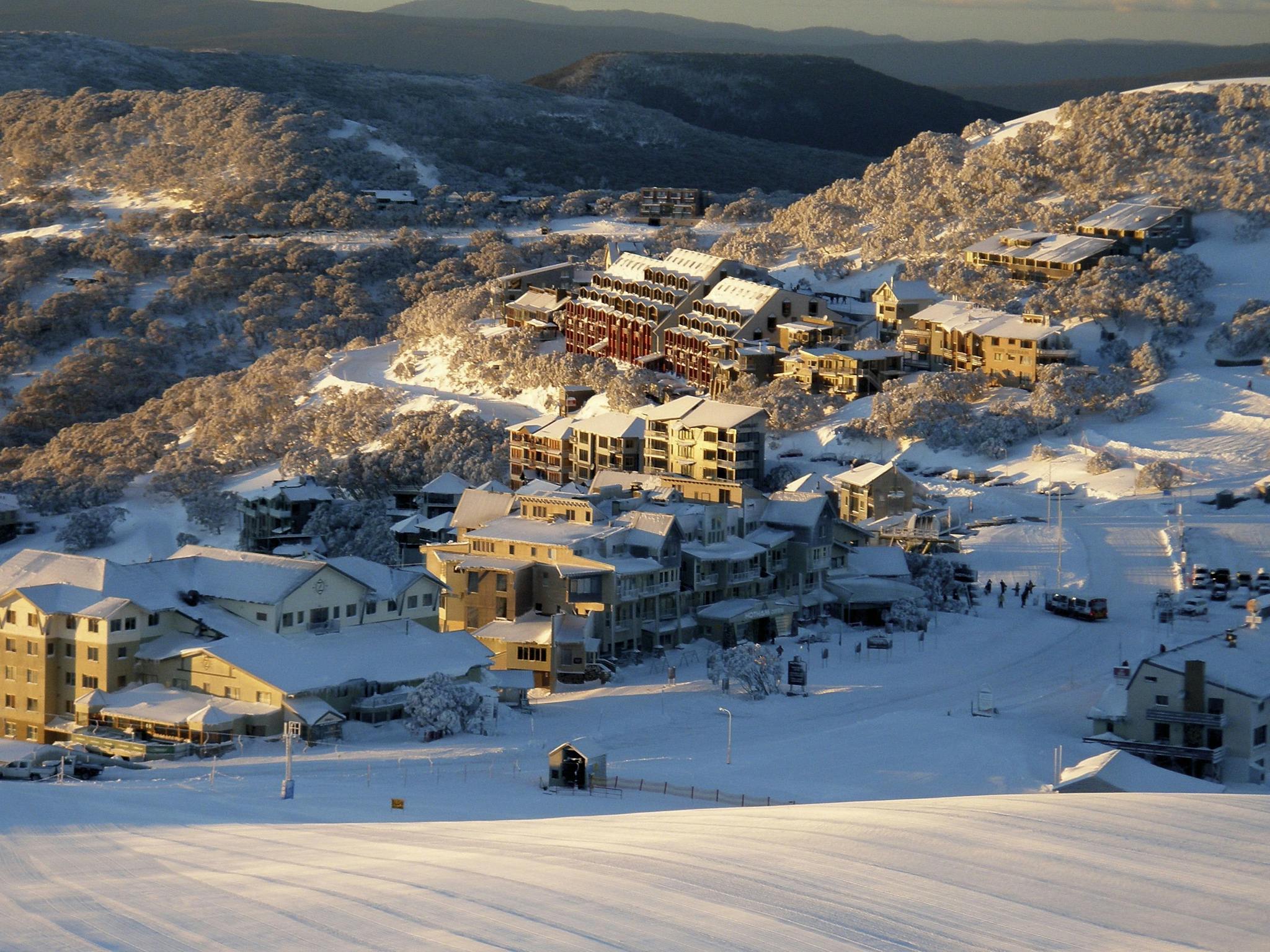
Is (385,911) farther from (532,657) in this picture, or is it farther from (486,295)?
(486,295)

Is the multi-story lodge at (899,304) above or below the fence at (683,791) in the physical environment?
above

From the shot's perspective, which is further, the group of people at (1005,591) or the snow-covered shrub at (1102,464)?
the snow-covered shrub at (1102,464)

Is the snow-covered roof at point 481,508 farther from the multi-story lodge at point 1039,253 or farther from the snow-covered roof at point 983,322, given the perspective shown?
the multi-story lodge at point 1039,253

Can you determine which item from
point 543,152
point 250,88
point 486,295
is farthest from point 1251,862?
point 250,88

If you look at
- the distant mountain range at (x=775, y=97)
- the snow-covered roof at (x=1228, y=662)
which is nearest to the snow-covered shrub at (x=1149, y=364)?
the snow-covered roof at (x=1228, y=662)

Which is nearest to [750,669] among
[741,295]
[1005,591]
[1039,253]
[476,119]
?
[1005,591]

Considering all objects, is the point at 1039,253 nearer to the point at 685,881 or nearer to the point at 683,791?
the point at 683,791
